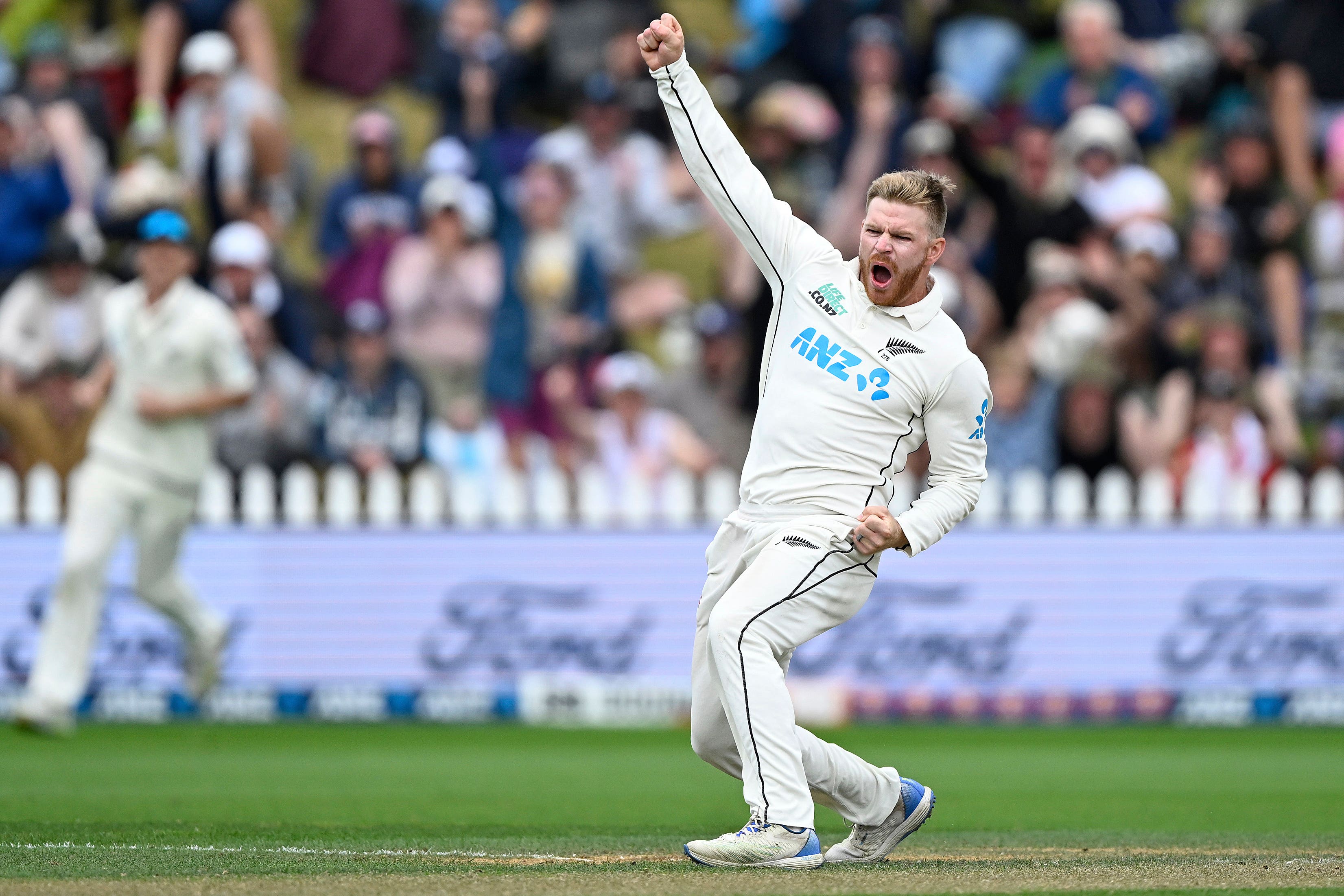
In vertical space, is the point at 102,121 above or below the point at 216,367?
above

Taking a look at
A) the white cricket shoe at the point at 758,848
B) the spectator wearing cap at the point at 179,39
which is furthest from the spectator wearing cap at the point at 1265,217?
the white cricket shoe at the point at 758,848

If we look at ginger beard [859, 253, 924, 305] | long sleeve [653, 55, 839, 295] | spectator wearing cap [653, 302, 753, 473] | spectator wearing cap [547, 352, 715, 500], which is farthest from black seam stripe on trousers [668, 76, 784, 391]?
spectator wearing cap [653, 302, 753, 473]

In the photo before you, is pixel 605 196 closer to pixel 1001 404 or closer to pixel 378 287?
pixel 378 287

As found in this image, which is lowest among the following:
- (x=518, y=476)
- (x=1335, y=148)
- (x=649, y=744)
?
(x=649, y=744)

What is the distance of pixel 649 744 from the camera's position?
1207 centimetres

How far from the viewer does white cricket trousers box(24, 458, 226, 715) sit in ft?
37.5

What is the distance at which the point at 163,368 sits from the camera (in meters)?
11.8

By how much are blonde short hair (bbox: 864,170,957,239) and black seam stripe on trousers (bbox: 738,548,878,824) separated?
111 centimetres

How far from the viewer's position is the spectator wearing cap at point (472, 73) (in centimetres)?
1683

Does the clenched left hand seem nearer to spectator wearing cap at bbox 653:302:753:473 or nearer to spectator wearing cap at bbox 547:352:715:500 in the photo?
spectator wearing cap at bbox 547:352:715:500

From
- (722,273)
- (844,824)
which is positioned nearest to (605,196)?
(722,273)

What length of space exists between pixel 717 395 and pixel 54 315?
15.9 feet

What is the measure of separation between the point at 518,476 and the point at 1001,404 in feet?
11.0

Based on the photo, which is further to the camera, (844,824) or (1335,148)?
(1335,148)
